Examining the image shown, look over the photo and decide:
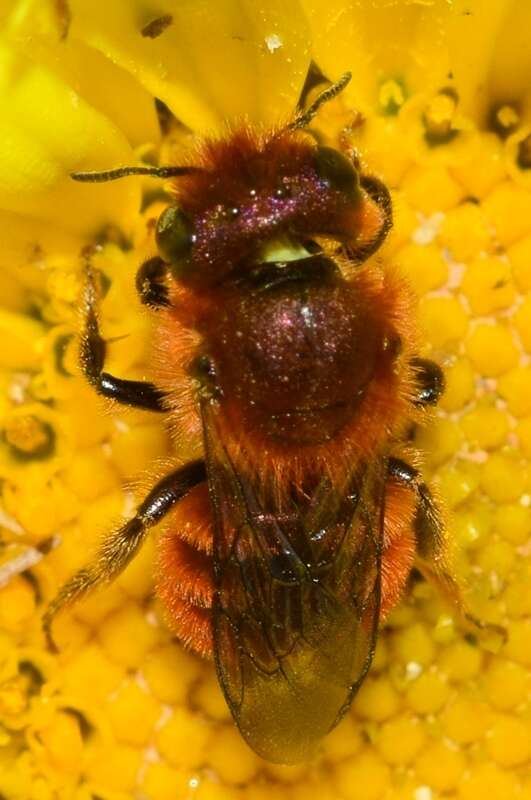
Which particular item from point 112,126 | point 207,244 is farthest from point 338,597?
point 112,126

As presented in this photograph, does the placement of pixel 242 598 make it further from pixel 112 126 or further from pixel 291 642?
pixel 112 126

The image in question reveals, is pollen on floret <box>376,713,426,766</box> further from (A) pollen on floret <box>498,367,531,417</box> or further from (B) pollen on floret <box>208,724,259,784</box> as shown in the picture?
(A) pollen on floret <box>498,367,531,417</box>

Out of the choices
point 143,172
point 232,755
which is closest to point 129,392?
point 143,172

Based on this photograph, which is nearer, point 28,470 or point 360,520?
point 360,520

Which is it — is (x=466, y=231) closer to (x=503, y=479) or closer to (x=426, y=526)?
(x=503, y=479)

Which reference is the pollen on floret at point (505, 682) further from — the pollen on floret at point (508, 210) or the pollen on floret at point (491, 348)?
the pollen on floret at point (508, 210)
